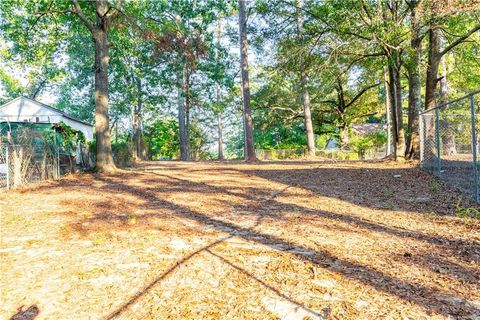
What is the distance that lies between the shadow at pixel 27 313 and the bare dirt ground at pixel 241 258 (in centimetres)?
2

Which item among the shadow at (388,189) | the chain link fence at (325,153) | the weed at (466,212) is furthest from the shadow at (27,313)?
the chain link fence at (325,153)

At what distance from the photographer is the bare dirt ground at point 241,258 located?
2.27 meters

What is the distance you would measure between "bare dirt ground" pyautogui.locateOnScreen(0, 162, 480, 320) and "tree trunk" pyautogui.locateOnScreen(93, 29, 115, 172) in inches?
204

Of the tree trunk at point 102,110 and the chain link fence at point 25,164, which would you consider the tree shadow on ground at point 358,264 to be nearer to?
the chain link fence at point 25,164

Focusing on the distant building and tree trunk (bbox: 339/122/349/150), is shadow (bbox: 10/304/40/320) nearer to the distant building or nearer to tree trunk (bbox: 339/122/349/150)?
tree trunk (bbox: 339/122/349/150)

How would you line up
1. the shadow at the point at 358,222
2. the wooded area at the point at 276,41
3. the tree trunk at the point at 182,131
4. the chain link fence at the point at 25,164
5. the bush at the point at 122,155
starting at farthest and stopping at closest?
the tree trunk at the point at 182,131 < the bush at the point at 122,155 < the wooded area at the point at 276,41 < the chain link fence at the point at 25,164 < the shadow at the point at 358,222

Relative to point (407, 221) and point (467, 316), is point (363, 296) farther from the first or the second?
point (407, 221)

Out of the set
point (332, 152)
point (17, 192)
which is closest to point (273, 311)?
point (17, 192)

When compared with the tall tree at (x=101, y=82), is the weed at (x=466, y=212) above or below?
below

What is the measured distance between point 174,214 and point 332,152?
2352cm

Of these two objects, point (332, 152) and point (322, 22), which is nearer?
point (322, 22)

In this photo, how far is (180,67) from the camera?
516 inches

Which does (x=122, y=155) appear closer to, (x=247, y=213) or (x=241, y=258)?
(x=247, y=213)

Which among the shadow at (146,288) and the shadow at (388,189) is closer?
the shadow at (146,288)
